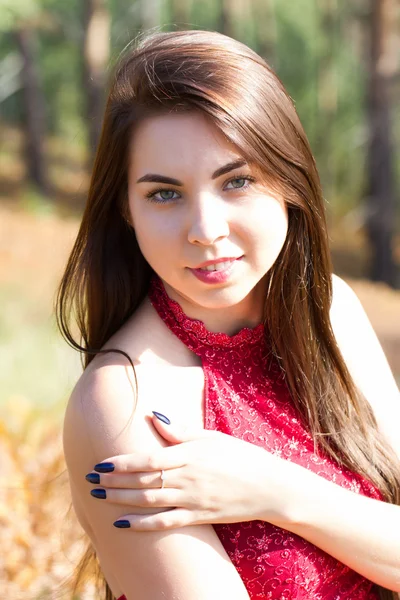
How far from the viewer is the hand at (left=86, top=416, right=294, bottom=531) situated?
5.72ft

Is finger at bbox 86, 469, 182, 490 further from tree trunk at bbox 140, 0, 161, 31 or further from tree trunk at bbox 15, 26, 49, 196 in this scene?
tree trunk at bbox 140, 0, 161, 31

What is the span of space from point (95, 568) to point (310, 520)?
96 cm

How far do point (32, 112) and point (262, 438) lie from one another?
44.2 ft

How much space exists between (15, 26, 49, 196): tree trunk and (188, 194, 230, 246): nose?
12.4 meters

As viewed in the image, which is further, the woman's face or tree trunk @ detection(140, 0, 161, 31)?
tree trunk @ detection(140, 0, 161, 31)

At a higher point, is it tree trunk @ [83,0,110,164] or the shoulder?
tree trunk @ [83,0,110,164]

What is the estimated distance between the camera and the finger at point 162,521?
1739 mm

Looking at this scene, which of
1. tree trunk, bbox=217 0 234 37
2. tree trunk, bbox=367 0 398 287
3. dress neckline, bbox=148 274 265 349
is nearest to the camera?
dress neckline, bbox=148 274 265 349

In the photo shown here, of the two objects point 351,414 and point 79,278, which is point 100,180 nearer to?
point 79,278

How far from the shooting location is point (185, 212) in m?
1.77

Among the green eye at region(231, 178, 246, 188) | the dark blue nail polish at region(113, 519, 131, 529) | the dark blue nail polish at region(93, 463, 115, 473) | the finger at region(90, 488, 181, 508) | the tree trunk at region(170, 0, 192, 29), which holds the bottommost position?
the dark blue nail polish at region(113, 519, 131, 529)

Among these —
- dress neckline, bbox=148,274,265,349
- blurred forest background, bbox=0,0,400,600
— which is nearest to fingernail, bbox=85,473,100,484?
dress neckline, bbox=148,274,265,349

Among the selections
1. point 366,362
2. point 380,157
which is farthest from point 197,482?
point 380,157

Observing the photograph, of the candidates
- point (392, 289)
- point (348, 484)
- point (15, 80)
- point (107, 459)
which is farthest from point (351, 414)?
point (15, 80)
